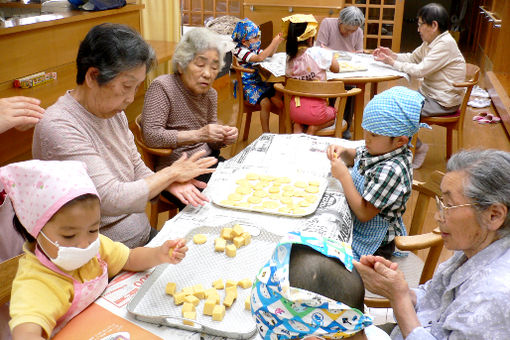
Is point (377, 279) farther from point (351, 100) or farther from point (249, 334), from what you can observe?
point (351, 100)

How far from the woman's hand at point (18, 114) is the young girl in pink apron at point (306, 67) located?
2.26 m

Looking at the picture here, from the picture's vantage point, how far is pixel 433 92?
172 inches

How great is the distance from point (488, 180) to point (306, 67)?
2.78 m

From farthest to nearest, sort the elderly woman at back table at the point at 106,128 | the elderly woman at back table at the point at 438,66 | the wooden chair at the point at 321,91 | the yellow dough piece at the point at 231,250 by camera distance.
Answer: the elderly woman at back table at the point at 438,66, the wooden chair at the point at 321,91, the elderly woman at back table at the point at 106,128, the yellow dough piece at the point at 231,250

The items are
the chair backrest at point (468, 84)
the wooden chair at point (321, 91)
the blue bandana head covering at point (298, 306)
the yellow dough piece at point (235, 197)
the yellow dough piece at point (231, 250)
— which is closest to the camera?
the blue bandana head covering at point (298, 306)

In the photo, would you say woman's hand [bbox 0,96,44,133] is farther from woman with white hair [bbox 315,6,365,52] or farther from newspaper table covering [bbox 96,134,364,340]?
woman with white hair [bbox 315,6,365,52]

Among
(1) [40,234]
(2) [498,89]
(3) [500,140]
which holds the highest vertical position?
(1) [40,234]

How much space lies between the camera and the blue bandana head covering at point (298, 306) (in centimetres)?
91

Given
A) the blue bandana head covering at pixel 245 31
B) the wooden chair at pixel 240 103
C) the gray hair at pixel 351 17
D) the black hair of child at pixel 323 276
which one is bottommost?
the wooden chair at pixel 240 103

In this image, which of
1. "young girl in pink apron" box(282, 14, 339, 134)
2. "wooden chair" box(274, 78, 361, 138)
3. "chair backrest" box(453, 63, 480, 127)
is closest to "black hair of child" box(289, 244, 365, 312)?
"wooden chair" box(274, 78, 361, 138)

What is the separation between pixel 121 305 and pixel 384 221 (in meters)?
1.29

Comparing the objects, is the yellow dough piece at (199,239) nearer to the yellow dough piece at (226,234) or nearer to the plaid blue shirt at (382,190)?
the yellow dough piece at (226,234)

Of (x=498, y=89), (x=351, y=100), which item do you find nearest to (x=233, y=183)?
(x=351, y=100)

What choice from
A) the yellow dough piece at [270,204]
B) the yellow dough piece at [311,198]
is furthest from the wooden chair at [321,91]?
the yellow dough piece at [270,204]
